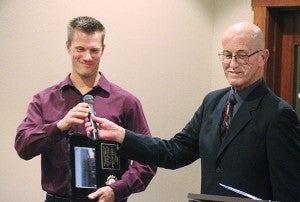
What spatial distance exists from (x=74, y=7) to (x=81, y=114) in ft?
4.72

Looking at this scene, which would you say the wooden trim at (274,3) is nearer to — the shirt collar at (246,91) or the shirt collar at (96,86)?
the shirt collar at (96,86)

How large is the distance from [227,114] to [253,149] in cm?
21

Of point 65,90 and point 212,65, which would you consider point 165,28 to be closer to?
point 212,65

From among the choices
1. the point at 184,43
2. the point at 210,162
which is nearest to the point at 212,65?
the point at 184,43

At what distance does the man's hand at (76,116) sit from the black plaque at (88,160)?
0.20 feet

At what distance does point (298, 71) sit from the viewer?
12.8ft

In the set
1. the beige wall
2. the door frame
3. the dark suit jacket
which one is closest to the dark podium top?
the dark suit jacket

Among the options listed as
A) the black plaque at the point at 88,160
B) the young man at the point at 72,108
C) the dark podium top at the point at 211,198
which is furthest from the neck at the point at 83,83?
the dark podium top at the point at 211,198

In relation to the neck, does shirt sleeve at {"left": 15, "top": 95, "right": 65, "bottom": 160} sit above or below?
below

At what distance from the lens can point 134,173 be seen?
8.46 ft

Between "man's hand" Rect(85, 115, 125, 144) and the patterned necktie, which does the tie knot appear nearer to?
the patterned necktie

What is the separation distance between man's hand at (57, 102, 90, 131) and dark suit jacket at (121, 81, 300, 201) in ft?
0.64

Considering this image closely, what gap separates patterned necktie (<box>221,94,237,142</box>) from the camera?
2.20 m

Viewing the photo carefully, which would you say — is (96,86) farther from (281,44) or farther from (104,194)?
(281,44)
